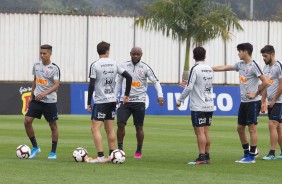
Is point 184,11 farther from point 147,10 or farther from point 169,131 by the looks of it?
point 169,131

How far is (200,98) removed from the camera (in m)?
17.3

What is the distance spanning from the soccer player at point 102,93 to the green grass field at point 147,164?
1.82 ft

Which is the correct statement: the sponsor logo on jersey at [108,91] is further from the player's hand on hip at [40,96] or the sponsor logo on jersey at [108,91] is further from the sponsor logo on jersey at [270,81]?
the sponsor logo on jersey at [270,81]

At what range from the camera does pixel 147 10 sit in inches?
1975

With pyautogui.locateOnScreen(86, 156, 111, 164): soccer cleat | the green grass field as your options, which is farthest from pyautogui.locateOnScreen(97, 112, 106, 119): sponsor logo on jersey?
the green grass field

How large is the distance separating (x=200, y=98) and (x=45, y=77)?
298 centimetres

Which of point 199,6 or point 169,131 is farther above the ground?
point 199,6

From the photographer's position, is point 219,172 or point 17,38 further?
point 17,38

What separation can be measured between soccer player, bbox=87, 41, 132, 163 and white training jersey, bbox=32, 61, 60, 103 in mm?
1080

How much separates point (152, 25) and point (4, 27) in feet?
24.8

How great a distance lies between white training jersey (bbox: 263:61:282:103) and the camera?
60.7 ft

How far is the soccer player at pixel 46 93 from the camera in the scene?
59.2 ft

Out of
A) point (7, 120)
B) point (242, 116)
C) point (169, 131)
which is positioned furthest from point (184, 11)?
point (242, 116)

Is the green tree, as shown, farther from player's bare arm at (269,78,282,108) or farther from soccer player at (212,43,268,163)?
soccer player at (212,43,268,163)
